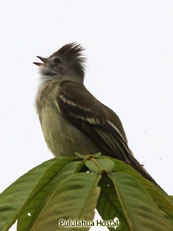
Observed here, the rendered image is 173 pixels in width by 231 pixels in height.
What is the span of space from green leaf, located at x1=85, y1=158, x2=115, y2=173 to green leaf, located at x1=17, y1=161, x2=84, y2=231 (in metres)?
0.08

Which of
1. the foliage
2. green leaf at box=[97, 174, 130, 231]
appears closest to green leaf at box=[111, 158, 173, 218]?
the foliage

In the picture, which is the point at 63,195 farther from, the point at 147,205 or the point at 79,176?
the point at 147,205

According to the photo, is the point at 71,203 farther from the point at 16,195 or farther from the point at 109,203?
the point at 109,203

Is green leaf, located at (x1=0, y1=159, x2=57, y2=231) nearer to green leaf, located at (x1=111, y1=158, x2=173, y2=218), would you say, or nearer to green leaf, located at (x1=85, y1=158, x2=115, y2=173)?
green leaf, located at (x1=85, y1=158, x2=115, y2=173)

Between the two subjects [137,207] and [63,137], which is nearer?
[137,207]

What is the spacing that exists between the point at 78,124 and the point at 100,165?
3075mm

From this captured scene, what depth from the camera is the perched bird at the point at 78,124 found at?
512 centimetres

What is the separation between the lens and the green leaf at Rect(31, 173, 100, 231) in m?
1.82

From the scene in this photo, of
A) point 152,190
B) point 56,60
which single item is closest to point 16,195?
point 152,190

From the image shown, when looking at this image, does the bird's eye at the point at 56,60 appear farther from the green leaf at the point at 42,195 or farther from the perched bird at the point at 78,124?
the green leaf at the point at 42,195

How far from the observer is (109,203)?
8.16 ft

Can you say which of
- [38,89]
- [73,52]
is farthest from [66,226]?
[73,52]

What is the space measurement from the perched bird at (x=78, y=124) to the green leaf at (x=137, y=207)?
8.25ft

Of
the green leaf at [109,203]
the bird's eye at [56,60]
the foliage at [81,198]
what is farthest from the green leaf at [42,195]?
the bird's eye at [56,60]
